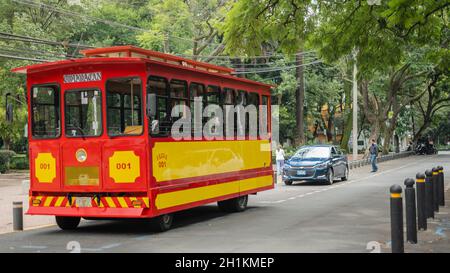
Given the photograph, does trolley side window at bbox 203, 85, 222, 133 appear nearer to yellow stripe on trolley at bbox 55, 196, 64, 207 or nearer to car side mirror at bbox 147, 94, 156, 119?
car side mirror at bbox 147, 94, 156, 119

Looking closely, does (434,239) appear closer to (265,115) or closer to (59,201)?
(59,201)

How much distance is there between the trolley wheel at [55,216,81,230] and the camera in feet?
43.3

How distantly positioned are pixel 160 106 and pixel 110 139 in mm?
1204

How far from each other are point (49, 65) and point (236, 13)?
5.70 m

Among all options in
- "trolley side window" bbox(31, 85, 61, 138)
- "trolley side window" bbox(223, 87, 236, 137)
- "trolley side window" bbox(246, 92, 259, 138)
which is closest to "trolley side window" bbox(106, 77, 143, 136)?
"trolley side window" bbox(31, 85, 61, 138)

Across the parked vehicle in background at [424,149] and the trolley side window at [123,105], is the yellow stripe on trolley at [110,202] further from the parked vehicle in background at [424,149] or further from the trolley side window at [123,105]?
the parked vehicle in background at [424,149]

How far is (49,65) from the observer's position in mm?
12570

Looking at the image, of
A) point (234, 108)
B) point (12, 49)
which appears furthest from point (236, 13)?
point (12, 49)

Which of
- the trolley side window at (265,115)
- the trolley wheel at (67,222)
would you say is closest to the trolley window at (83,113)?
the trolley wheel at (67,222)

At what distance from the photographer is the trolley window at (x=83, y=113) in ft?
40.3

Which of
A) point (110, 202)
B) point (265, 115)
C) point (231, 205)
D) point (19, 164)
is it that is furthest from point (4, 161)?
point (110, 202)

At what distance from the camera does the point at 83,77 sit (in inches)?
487

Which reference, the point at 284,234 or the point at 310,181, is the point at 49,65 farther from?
the point at 310,181

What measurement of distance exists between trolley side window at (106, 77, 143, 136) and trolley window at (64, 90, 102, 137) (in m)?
0.22
